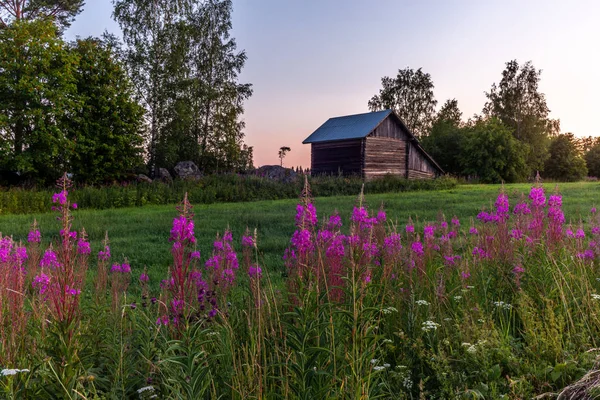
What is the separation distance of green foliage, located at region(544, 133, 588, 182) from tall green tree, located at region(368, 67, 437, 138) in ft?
52.1

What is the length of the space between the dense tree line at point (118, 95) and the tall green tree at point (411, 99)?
25.7 meters

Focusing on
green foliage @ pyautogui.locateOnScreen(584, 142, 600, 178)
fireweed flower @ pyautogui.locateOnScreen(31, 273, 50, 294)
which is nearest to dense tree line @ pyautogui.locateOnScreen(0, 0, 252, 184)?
fireweed flower @ pyautogui.locateOnScreen(31, 273, 50, 294)

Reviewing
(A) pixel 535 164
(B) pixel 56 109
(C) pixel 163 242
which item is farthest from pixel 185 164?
(A) pixel 535 164

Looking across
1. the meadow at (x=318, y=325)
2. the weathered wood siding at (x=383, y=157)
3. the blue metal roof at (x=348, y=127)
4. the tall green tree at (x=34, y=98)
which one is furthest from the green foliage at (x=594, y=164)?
the meadow at (x=318, y=325)

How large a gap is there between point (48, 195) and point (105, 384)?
67.7 ft

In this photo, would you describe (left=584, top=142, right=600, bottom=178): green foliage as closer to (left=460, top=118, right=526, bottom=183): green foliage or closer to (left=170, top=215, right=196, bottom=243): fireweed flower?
(left=460, top=118, right=526, bottom=183): green foliage

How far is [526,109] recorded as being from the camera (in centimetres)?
5616

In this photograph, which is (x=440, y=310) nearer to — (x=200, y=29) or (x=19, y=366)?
(x=19, y=366)

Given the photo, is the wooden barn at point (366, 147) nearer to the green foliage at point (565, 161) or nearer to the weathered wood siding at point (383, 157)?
the weathered wood siding at point (383, 157)

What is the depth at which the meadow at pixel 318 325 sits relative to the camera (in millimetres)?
2279

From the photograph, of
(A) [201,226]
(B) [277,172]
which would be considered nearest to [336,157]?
(B) [277,172]

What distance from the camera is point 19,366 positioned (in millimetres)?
2801

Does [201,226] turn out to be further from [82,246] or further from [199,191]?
[199,191]

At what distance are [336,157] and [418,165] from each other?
25.8 ft
